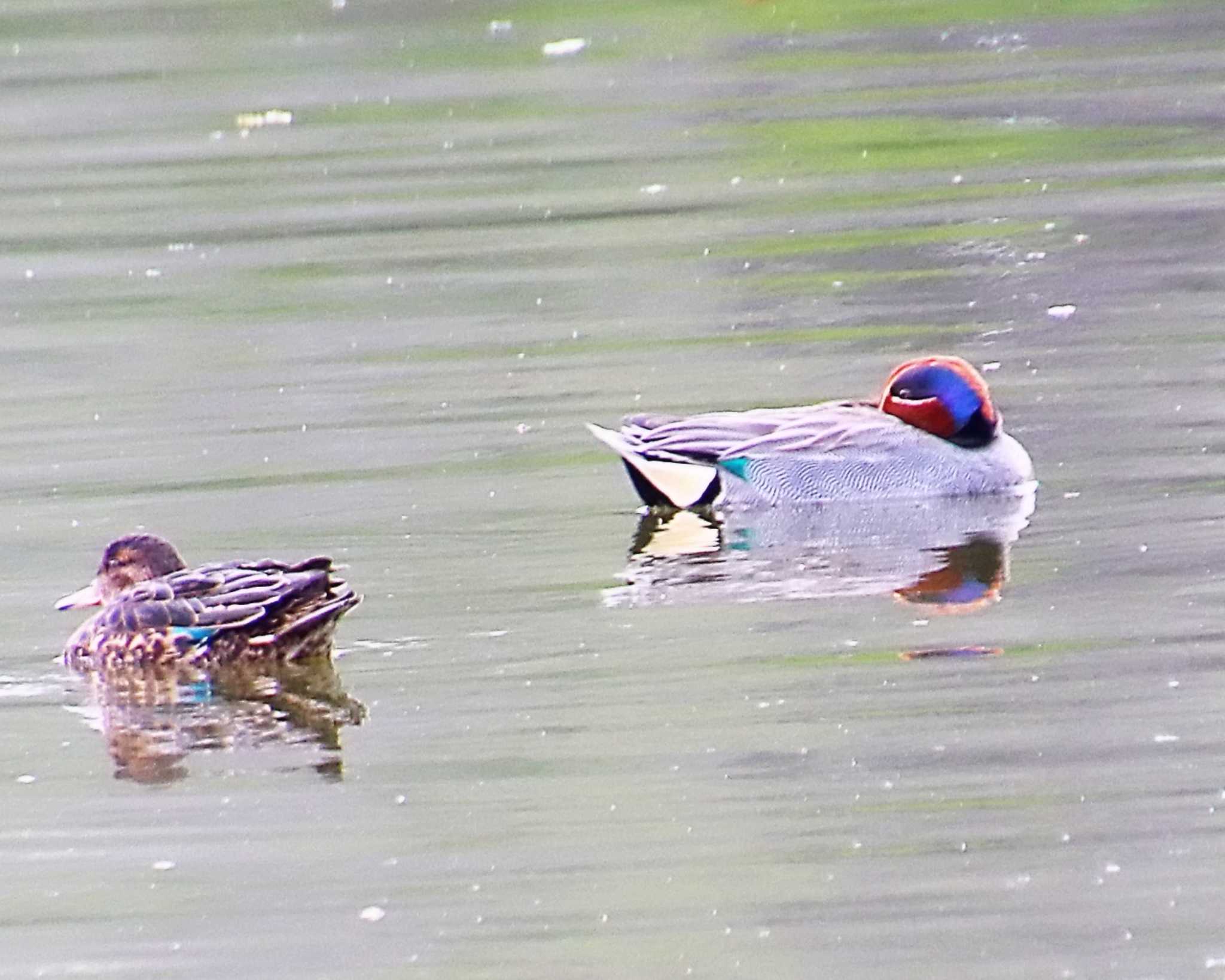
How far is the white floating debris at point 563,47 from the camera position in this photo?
2481cm

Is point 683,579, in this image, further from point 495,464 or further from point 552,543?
point 495,464

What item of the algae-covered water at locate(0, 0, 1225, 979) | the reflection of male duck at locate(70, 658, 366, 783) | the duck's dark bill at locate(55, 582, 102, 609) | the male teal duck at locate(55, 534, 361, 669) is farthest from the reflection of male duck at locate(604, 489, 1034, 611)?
the duck's dark bill at locate(55, 582, 102, 609)

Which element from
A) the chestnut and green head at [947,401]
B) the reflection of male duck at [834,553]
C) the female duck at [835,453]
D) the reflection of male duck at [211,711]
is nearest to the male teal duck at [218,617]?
the reflection of male duck at [211,711]

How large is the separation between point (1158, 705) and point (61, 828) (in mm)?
2791

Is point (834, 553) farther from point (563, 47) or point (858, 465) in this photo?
point (563, 47)

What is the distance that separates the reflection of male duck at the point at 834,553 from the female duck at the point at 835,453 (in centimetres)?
6

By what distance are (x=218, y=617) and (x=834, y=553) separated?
88.5 inches

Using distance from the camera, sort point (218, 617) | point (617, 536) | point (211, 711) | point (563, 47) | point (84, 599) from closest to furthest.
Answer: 1. point (211, 711)
2. point (218, 617)
3. point (84, 599)
4. point (617, 536)
5. point (563, 47)

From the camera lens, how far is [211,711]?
9211mm

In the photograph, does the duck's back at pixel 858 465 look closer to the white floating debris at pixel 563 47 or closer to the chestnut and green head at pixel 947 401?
the chestnut and green head at pixel 947 401

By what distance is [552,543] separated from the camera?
1083 cm

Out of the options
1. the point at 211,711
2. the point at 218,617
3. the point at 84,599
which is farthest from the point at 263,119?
the point at 211,711

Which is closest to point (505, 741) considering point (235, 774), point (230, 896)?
point (235, 774)

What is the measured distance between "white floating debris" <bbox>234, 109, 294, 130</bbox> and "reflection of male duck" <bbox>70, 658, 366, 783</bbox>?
520 inches
